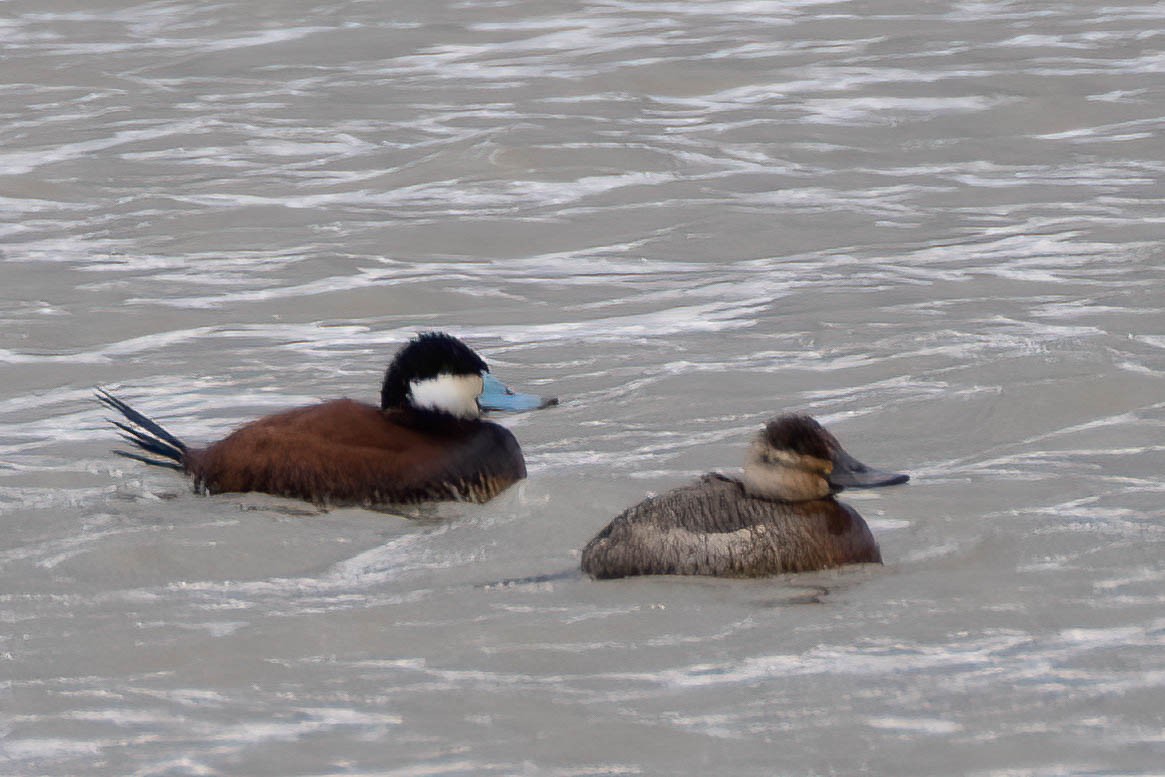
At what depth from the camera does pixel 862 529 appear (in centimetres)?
623

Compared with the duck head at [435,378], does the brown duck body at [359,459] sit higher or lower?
lower

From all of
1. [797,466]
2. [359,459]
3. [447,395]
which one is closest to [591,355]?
[447,395]

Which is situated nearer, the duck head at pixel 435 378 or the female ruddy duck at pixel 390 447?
the female ruddy duck at pixel 390 447

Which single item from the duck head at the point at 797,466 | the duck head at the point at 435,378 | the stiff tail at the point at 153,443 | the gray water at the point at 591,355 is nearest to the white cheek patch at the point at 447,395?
the duck head at the point at 435,378

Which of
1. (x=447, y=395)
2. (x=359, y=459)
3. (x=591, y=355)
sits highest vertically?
(x=447, y=395)

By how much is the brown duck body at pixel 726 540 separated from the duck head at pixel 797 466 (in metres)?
0.05

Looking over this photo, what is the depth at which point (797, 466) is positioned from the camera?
247 inches

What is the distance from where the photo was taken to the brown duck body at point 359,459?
24.0 feet

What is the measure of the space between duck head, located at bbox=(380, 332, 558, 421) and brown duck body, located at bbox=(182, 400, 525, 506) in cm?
6

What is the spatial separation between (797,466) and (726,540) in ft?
1.06

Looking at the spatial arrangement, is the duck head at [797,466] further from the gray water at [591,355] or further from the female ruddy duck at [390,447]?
the female ruddy duck at [390,447]

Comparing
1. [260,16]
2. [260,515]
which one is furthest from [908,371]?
[260,16]

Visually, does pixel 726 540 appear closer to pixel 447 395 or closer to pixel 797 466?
pixel 797 466

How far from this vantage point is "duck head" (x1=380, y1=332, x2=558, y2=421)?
298 inches
